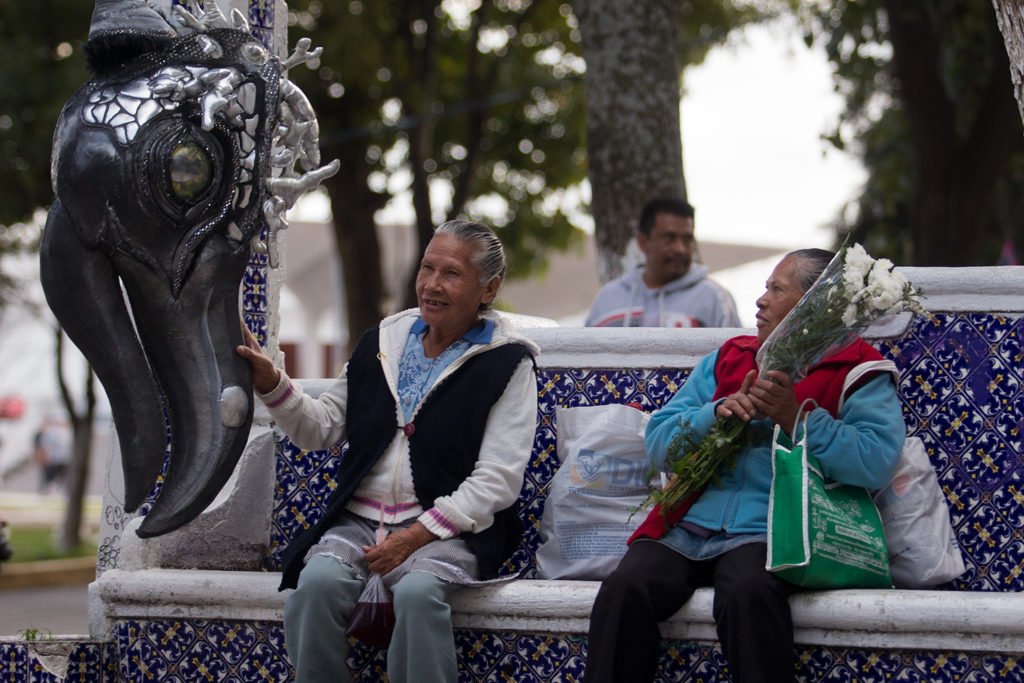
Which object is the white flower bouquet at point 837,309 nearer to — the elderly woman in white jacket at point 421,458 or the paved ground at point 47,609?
the elderly woman in white jacket at point 421,458

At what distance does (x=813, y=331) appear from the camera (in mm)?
4117

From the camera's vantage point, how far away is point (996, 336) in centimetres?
459

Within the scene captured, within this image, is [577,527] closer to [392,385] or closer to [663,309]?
[392,385]

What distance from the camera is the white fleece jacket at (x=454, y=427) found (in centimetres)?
432

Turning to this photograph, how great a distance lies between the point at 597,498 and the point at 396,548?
31.0 inches

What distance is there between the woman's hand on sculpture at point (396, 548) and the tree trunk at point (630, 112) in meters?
3.78

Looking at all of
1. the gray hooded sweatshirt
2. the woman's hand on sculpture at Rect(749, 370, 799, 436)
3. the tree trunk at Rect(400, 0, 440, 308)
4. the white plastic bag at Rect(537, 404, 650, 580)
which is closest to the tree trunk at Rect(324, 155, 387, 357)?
the tree trunk at Rect(400, 0, 440, 308)

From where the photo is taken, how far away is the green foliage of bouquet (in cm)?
406

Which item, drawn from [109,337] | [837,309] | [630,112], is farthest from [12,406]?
[837,309]

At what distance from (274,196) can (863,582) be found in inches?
83.0

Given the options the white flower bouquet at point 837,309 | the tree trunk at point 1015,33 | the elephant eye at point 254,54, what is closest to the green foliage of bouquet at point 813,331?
the white flower bouquet at point 837,309

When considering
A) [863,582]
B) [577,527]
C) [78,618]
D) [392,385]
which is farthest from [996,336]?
[78,618]

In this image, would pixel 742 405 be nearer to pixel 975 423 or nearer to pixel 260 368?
pixel 975 423

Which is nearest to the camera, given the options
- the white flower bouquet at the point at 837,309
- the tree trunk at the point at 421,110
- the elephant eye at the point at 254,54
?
the white flower bouquet at the point at 837,309
